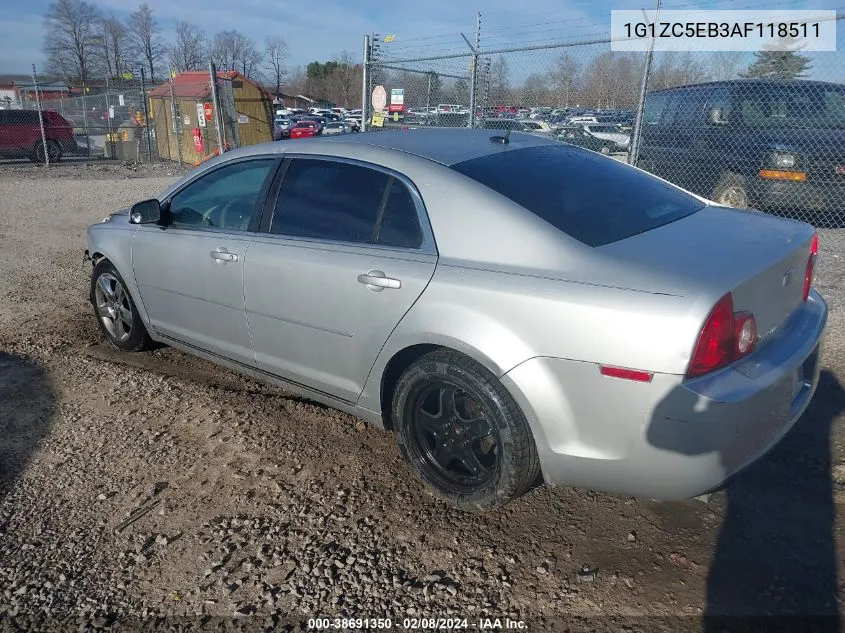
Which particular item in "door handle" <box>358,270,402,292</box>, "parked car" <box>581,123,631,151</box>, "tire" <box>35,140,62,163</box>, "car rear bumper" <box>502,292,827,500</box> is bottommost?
"tire" <box>35,140,62,163</box>

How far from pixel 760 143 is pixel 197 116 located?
597 inches

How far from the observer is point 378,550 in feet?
8.54

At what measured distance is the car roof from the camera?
3.07 metres

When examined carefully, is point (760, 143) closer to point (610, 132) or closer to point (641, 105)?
point (641, 105)

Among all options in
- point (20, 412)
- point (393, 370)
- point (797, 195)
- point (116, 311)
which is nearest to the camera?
point (393, 370)

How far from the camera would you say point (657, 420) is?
2199mm

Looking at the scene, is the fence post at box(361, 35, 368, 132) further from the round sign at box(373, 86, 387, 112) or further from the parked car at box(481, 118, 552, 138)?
the parked car at box(481, 118, 552, 138)

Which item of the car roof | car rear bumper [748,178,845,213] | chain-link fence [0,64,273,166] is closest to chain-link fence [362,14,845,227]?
car rear bumper [748,178,845,213]

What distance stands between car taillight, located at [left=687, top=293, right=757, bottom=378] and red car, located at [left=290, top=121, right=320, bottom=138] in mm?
28221

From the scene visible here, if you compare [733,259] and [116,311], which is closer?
[733,259]

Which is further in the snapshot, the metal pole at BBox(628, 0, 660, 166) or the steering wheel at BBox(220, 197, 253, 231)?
the metal pole at BBox(628, 0, 660, 166)

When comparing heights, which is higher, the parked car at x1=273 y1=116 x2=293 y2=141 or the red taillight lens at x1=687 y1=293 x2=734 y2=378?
the red taillight lens at x1=687 y1=293 x2=734 y2=378

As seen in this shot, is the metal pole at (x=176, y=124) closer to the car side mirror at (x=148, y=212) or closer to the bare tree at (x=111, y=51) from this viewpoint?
the car side mirror at (x=148, y=212)

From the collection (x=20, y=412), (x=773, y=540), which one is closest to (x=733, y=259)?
(x=773, y=540)
